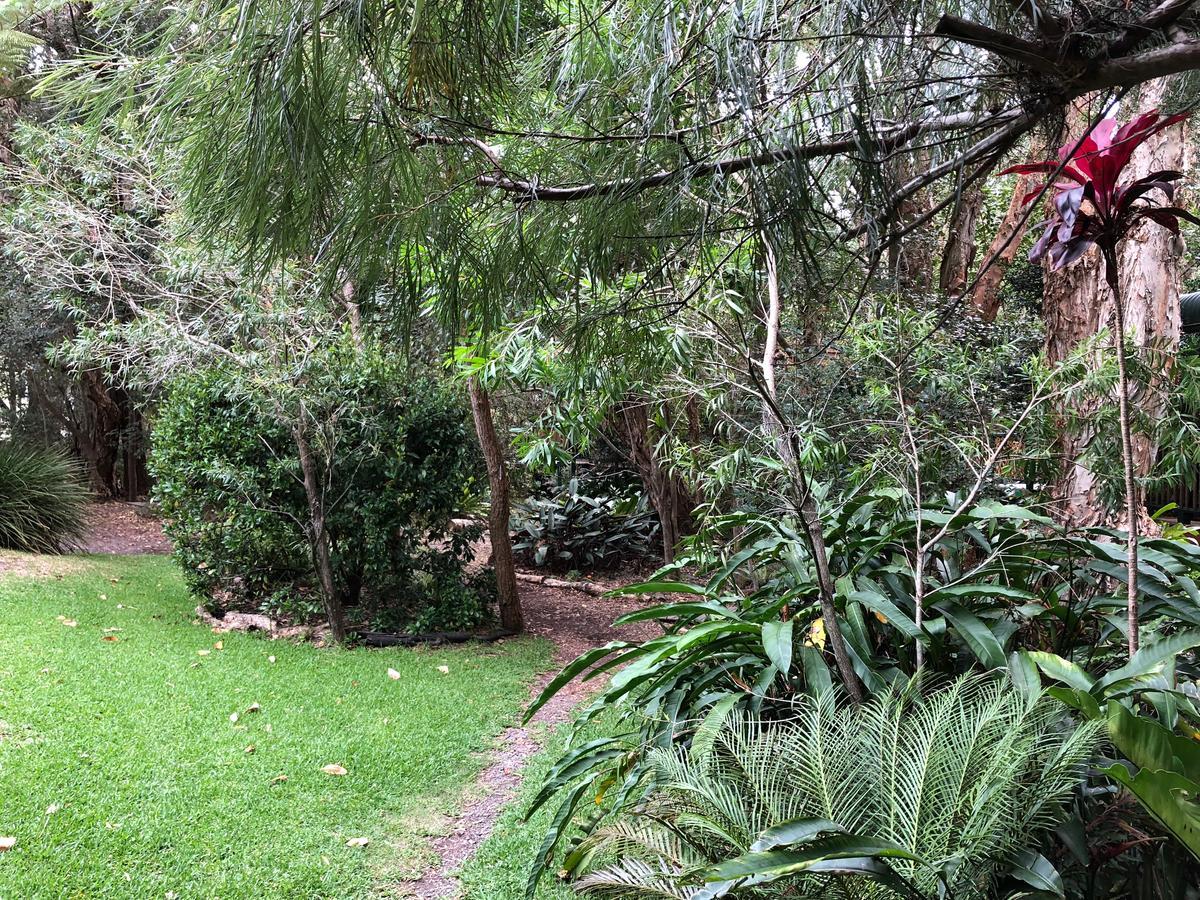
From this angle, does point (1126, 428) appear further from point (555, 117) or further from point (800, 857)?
point (555, 117)

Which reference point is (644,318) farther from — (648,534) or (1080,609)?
(648,534)

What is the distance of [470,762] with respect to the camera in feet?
13.5

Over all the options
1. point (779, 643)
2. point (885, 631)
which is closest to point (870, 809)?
point (779, 643)

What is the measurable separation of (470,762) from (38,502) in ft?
23.5

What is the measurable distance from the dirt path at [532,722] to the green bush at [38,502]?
5.15 meters

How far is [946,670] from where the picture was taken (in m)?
2.48

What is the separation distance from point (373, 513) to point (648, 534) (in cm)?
421

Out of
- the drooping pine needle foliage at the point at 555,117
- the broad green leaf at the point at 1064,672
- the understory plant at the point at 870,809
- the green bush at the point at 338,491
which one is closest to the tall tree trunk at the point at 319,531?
the green bush at the point at 338,491

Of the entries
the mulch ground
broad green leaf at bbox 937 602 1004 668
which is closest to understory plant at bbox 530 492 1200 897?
broad green leaf at bbox 937 602 1004 668

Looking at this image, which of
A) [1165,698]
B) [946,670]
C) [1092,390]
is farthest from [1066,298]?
[1165,698]

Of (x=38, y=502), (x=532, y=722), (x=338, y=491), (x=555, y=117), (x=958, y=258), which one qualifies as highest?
(x=958, y=258)

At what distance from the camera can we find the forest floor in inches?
116

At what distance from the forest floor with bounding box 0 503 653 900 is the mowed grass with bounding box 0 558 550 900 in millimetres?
18

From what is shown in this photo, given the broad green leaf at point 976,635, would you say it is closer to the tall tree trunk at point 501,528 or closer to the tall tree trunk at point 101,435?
the tall tree trunk at point 501,528
